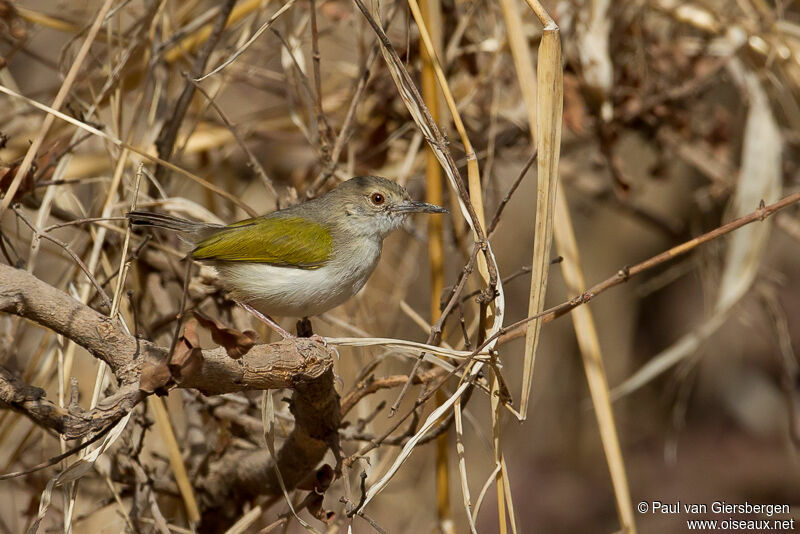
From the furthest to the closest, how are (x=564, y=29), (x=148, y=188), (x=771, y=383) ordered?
(x=771, y=383), (x=564, y=29), (x=148, y=188)

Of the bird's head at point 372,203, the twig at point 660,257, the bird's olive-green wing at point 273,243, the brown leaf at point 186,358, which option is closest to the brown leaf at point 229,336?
the brown leaf at point 186,358

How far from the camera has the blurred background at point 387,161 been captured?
316 centimetres

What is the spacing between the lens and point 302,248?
10.8ft

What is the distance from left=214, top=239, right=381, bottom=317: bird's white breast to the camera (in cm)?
311

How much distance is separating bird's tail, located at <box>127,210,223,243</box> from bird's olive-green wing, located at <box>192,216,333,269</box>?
4 cm

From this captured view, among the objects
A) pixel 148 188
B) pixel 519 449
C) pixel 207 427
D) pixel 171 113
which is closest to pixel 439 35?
pixel 171 113

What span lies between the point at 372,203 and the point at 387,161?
1016 millimetres

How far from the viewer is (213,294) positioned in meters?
3.43

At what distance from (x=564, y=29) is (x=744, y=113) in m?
1.91

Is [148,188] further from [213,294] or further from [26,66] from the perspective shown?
[26,66]

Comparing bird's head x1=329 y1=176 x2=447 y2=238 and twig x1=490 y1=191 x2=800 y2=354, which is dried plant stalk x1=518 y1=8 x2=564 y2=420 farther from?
bird's head x1=329 y1=176 x2=447 y2=238

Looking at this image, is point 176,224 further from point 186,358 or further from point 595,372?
point 595,372

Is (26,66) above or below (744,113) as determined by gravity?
above

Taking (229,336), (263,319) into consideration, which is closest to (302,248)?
(263,319)
